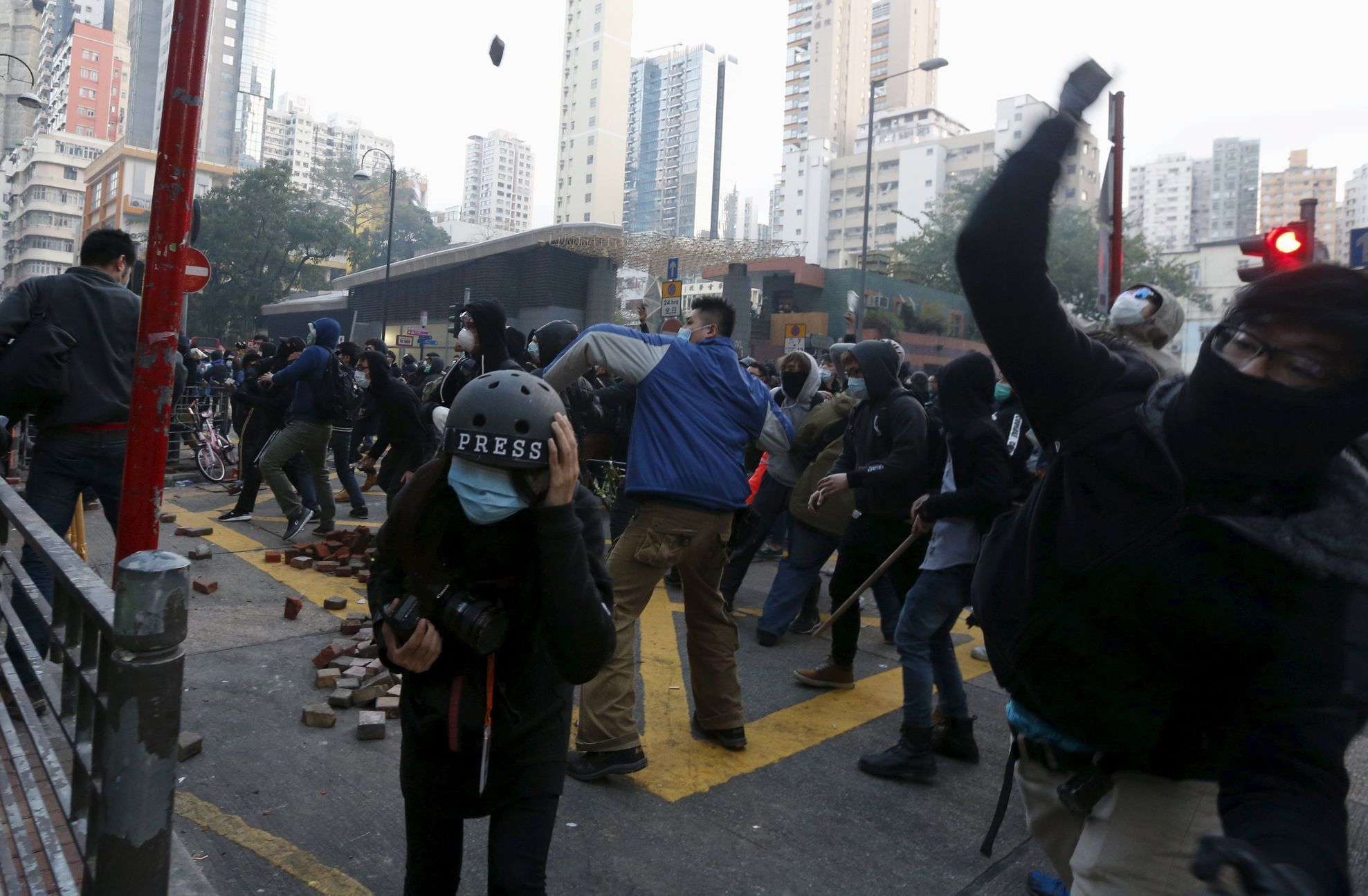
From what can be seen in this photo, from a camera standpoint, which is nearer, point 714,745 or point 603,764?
point 603,764

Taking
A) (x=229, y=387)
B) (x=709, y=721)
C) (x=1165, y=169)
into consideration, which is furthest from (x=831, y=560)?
(x=1165, y=169)

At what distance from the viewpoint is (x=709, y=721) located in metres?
4.25

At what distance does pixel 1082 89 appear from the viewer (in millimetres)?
1507

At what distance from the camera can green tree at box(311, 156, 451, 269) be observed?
303 feet

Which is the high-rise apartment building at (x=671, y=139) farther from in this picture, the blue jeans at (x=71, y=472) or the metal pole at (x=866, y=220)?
the blue jeans at (x=71, y=472)

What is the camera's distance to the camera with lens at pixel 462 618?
1.96 meters

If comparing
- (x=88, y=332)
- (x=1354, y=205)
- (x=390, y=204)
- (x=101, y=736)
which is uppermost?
(x=390, y=204)

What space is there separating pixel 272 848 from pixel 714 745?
6.34 ft

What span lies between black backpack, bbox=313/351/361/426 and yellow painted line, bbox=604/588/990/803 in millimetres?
4162

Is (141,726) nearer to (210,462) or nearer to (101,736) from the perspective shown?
(101,736)

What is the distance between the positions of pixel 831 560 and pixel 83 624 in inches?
330

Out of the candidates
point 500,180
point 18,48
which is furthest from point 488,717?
point 500,180

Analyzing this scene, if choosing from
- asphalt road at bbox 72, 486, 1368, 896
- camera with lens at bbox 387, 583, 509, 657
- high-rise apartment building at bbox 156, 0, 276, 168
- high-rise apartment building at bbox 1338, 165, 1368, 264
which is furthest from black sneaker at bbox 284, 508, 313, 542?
high-rise apartment building at bbox 156, 0, 276, 168

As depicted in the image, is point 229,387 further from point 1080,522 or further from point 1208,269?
point 1208,269
